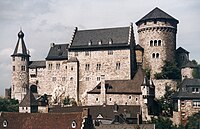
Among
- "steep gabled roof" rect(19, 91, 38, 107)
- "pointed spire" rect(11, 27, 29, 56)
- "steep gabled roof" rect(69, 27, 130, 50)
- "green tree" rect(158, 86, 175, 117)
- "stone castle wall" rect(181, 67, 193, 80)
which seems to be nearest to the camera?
"green tree" rect(158, 86, 175, 117)

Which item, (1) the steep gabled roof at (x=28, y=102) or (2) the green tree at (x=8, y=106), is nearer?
(1) the steep gabled roof at (x=28, y=102)

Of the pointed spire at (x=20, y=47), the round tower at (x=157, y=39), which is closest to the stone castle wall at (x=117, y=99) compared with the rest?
the round tower at (x=157, y=39)

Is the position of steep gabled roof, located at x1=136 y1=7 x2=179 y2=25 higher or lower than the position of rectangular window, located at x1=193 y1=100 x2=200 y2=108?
higher

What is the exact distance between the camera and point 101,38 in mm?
97188

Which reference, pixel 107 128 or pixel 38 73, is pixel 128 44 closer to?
pixel 38 73

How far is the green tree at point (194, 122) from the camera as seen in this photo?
240 feet

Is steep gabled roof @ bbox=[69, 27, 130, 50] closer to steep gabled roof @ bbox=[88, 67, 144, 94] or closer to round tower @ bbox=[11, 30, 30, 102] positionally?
steep gabled roof @ bbox=[88, 67, 144, 94]

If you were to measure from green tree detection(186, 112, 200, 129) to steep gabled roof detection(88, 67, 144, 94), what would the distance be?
11727 mm

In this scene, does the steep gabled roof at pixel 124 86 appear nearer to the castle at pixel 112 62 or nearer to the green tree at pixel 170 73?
the castle at pixel 112 62

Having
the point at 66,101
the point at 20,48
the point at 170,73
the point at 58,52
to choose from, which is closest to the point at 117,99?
the point at 170,73

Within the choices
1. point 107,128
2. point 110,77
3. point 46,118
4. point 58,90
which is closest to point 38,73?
point 58,90

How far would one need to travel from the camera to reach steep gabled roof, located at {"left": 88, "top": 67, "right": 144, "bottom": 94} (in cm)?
8662

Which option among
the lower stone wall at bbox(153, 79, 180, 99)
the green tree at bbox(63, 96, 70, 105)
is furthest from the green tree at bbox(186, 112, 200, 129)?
the green tree at bbox(63, 96, 70, 105)

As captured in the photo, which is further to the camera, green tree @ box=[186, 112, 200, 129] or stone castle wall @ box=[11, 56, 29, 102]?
stone castle wall @ box=[11, 56, 29, 102]
